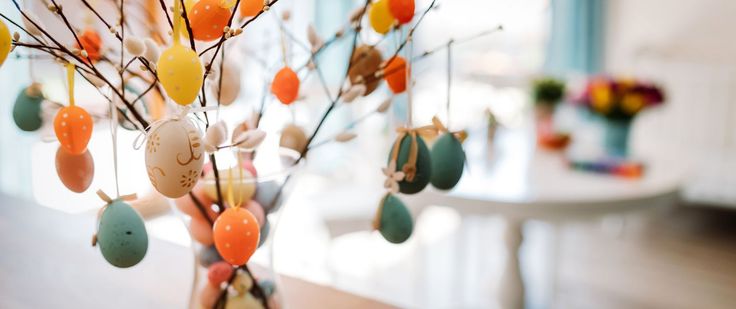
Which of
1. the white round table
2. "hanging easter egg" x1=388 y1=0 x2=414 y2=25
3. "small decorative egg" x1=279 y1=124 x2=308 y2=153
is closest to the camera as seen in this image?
"hanging easter egg" x1=388 y1=0 x2=414 y2=25

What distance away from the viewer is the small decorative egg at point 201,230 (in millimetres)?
634

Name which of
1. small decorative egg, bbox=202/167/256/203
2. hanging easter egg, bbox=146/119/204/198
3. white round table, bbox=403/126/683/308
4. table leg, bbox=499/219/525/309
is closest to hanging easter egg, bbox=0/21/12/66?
hanging easter egg, bbox=146/119/204/198

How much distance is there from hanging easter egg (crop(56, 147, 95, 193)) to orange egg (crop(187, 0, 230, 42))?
0.59 ft

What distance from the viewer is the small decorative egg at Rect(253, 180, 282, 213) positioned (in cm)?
64

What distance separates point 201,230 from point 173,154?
20cm

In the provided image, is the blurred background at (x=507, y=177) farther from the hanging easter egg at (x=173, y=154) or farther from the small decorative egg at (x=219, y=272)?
the hanging easter egg at (x=173, y=154)

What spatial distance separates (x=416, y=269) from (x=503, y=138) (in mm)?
668

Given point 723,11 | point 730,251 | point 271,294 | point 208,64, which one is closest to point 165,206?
point 271,294

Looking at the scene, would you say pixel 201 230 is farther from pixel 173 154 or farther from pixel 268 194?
pixel 173 154

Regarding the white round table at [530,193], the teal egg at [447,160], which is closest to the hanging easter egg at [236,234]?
the teal egg at [447,160]

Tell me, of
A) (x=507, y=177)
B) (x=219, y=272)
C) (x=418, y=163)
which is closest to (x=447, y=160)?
(x=418, y=163)

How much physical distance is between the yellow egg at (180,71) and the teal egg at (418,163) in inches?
8.2

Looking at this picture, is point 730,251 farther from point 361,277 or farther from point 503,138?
point 361,277

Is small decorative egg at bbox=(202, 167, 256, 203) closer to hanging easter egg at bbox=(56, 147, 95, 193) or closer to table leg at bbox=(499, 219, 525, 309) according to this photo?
hanging easter egg at bbox=(56, 147, 95, 193)
